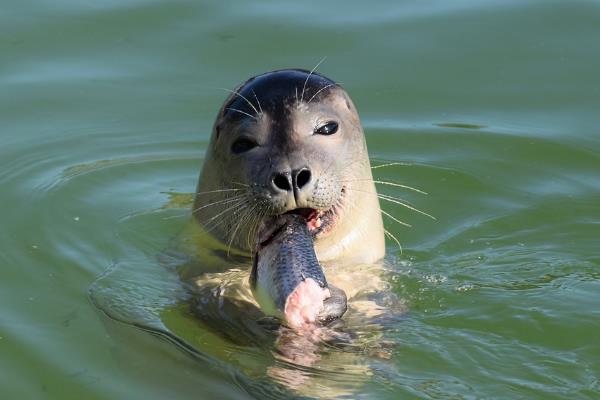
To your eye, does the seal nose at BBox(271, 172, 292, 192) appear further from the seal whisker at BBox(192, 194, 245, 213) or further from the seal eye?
the seal eye

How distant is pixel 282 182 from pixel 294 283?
0.61 meters

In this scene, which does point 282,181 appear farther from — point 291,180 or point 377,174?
point 377,174

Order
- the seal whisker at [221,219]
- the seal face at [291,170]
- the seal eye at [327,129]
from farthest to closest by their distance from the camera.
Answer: the seal eye at [327,129] < the seal whisker at [221,219] < the seal face at [291,170]

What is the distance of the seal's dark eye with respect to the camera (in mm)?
6566

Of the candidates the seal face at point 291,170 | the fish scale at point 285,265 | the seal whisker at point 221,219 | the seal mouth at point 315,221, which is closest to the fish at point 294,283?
the fish scale at point 285,265

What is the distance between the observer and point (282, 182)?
6184mm

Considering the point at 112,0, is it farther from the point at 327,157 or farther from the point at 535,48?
the point at 327,157

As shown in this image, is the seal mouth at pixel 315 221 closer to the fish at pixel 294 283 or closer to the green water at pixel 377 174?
the fish at pixel 294 283

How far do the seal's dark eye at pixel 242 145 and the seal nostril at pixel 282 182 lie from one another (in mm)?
397

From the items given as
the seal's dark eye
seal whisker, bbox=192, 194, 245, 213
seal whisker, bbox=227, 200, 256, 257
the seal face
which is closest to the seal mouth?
the seal face

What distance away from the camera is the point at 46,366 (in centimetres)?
641

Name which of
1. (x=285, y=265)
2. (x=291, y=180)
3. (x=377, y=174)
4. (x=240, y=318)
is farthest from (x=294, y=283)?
(x=377, y=174)

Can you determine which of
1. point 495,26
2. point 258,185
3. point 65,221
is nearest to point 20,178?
point 65,221

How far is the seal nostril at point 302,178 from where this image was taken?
6168 millimetres
